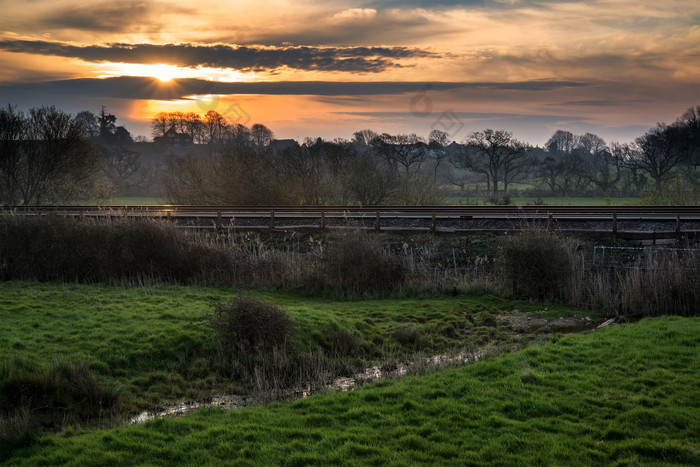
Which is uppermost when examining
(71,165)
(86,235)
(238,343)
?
(71,165)

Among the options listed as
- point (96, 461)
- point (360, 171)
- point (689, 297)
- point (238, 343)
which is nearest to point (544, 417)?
point (96, 461)

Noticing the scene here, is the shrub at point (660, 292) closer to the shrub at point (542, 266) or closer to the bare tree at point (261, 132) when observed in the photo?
the shrub at point (542, 266)

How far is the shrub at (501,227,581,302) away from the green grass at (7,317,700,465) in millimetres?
7402

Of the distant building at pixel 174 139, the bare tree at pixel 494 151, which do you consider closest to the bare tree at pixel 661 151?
the bare tree at pixel 494 151

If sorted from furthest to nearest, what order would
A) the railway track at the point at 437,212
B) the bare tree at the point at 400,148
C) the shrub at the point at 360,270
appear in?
the bare tree at the point at 400,148 → the railway track at the point at 437,212 → the shrub at the point at 360,270

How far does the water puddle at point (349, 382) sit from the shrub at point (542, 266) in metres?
6.24

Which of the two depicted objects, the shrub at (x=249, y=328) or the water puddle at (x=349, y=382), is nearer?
the water puddle at (x=349, y=382)

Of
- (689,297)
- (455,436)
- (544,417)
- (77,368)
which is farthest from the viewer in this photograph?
(689,297)

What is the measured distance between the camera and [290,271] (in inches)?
822

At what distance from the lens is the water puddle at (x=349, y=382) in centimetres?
1004

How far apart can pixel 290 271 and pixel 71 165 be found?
31043 millimetres

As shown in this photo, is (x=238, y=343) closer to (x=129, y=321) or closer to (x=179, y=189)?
(x=129, y=321)

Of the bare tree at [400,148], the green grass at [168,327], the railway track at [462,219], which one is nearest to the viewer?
the green grass at [168,327]

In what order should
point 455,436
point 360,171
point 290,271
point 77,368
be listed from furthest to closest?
point 360,171, point 290,271, point 77,368, point 455,436
